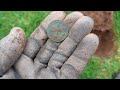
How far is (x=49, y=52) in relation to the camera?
2.40 metres

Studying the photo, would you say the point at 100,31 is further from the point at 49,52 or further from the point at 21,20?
the point at 49,52

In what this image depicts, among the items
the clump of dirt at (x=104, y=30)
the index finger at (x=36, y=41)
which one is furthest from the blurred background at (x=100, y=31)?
the index finger at (x=36, y=41)

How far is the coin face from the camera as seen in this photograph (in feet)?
7.78

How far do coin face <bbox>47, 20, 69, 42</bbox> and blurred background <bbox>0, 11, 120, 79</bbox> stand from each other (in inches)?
29.0

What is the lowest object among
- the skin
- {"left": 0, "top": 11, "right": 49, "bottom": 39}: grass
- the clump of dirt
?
the clump of dirt

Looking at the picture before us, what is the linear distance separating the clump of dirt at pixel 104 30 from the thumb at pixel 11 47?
0.96 m

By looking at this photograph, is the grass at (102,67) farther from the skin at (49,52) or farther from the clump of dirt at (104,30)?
the skin at (49,52)

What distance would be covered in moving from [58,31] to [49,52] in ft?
0.48

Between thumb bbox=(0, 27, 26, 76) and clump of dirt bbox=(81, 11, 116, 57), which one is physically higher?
thumb bbox=(0, 27, 26, 76)

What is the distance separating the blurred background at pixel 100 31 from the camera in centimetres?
307

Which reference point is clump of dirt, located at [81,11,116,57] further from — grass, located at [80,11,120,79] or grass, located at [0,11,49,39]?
grass, located at [0,11,49,39]

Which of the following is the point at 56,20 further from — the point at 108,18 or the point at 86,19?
the point at 108,18

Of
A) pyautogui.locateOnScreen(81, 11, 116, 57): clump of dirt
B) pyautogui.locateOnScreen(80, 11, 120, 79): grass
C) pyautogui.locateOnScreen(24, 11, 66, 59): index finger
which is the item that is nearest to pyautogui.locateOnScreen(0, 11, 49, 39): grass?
pyautogui.locateOnScreen(81, 11, 116, 57): clump of dirt

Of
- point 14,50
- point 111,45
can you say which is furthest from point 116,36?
point 14,50
